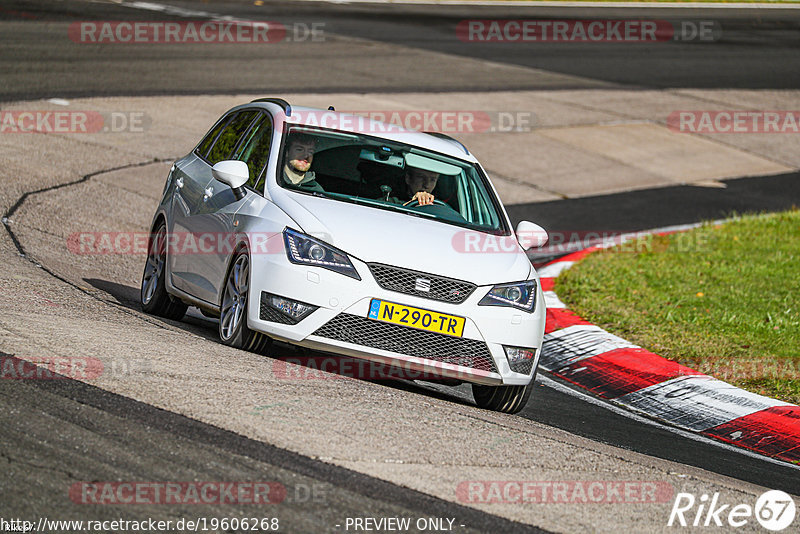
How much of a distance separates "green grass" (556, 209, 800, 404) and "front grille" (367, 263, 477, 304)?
120 inches

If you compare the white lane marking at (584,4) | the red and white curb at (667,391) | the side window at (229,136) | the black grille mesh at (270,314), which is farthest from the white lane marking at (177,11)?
the black grille mesh at (270,314)

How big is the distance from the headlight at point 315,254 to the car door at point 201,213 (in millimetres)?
855

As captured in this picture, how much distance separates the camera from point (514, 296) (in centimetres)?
725

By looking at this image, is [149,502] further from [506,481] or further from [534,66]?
[534,66]

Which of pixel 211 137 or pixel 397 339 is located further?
pixel 211 137

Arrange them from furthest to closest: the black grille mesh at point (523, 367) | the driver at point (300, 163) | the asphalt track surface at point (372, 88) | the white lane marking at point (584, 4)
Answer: the white lane marking at point (584, 4), the driver at point (300, 163), the black grille mesh at point (523, 367), the asphalt track surface at point (372, 88)

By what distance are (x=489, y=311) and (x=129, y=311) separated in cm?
281

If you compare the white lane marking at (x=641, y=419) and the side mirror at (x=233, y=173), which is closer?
the white lane marking at (x=641, y=419)

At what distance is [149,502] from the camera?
452 centimetres

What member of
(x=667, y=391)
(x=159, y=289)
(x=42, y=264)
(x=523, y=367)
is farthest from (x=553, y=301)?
(x=42, y=264)

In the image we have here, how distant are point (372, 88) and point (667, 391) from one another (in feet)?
44.4

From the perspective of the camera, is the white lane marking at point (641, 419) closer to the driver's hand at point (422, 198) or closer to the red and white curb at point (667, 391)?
the red and white curb at point (667, 391)

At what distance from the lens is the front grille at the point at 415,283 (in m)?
6.87

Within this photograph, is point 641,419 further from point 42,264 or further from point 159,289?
point 42,264
